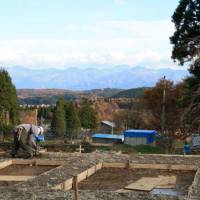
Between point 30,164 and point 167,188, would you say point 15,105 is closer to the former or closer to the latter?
point 30,164

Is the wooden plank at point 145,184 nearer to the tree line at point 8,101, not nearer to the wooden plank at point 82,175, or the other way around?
the wooden plank at point 82,175

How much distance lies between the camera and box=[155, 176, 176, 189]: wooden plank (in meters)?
11.2

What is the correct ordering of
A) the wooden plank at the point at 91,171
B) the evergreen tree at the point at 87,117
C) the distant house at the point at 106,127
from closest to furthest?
the wooden plank at the point at 91,171
the evergreen tree at the point at 87,117
the distant house at the point at 106,127

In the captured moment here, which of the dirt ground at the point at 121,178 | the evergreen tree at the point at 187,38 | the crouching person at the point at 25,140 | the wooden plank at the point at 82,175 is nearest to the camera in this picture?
the dirt ground at the point at 121,178

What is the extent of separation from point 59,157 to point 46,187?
589cm

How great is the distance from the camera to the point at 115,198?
891cm

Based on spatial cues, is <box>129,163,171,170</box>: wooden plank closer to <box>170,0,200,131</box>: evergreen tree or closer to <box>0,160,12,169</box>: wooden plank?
<box>0,160,12,169</box>: wooden plank


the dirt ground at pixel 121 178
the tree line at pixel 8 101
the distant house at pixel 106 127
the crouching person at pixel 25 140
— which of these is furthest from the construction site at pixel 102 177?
the distant house at pixel 106 127

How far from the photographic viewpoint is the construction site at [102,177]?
30.6 feet

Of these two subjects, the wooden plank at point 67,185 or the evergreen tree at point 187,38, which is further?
the evergreen tree at point 187,38

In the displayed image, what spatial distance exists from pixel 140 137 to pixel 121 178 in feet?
59.2

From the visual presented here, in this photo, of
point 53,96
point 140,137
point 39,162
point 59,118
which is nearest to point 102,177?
point 39,162

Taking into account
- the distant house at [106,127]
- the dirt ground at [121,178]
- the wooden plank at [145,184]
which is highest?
the wooden plank at [145,184]

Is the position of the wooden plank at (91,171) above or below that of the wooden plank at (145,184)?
above
